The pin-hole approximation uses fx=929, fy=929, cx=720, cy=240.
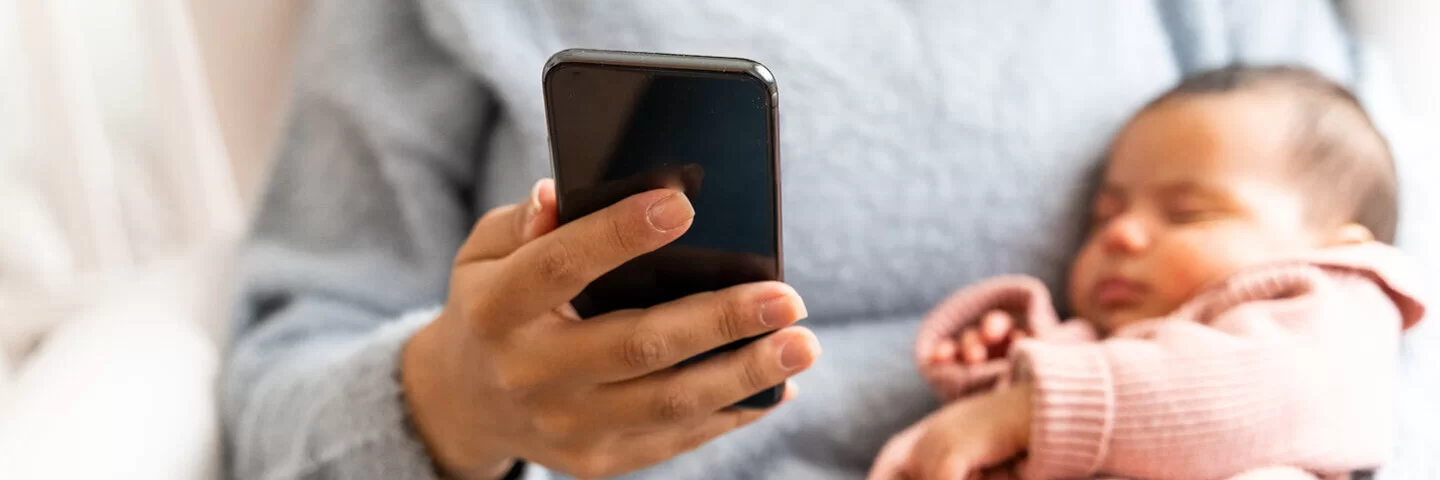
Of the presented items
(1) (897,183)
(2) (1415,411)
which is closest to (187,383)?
(1) (897,183)

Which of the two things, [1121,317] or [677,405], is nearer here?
[677,405]

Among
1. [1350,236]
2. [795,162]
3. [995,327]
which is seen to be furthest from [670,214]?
[1350,236]

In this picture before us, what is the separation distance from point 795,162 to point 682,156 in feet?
0.83

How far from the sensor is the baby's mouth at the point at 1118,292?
2.20 ft

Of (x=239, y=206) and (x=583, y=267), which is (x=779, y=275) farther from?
(x=239, y=206)

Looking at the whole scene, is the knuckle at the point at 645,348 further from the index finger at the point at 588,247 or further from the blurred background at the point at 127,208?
the blurred background at the point at 127,208

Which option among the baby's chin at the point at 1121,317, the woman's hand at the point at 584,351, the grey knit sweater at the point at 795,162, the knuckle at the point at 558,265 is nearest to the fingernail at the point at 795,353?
the woman's hand at the point at 584,351

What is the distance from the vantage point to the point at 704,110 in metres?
0.40

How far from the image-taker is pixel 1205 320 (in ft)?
2.03

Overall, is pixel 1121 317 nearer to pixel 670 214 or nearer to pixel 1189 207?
pixel 1189 207

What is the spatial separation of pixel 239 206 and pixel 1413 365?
0.97 metres

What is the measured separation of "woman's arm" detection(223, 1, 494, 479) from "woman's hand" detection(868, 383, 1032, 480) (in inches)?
13.1

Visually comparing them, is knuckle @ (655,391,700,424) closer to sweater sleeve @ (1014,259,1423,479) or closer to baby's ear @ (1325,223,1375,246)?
sweater sleeve @ (1014,259,1423,479)

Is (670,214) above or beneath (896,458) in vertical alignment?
above
